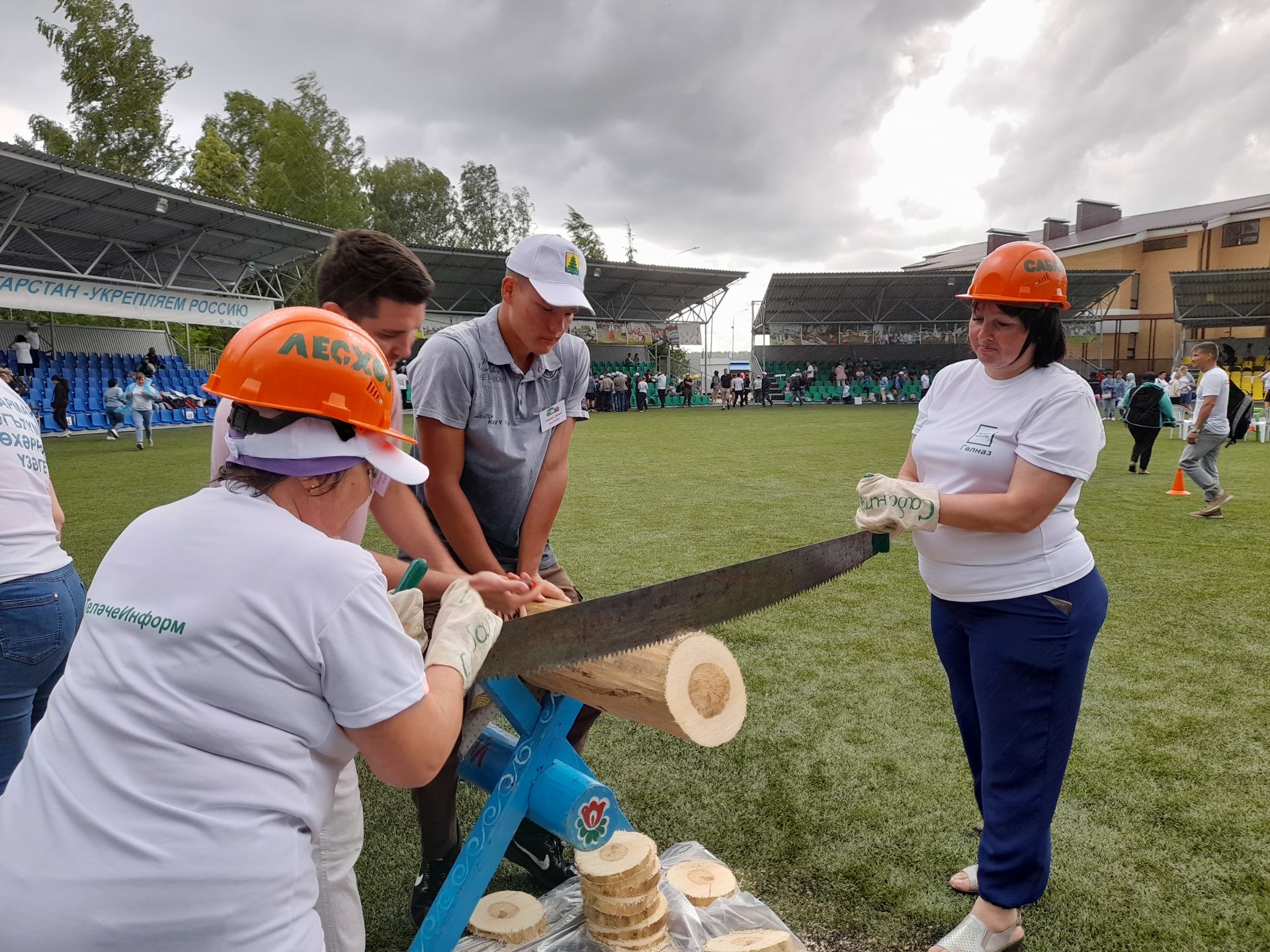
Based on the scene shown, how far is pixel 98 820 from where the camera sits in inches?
47.1

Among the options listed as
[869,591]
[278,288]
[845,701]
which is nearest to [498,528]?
[845,701]

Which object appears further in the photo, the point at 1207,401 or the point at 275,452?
the point at 1207,401

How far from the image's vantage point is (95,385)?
75.8ft

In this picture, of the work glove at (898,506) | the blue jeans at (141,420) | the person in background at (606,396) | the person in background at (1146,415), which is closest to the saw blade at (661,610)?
the work glove at (898,506)

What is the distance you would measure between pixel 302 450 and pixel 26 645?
5.32 feet

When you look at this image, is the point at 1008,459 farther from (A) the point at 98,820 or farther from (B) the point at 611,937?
(A) the point at 98,820

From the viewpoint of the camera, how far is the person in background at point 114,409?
18.9 meters

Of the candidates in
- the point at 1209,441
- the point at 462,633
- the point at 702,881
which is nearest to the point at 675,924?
the point at 702,881

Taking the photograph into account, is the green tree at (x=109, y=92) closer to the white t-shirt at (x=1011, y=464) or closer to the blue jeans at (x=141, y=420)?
the blue jeans at (x=141, y=420)

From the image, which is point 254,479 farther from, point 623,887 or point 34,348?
point 34,348

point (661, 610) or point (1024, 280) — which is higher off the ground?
point (1024, 280)

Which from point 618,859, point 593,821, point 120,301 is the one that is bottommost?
point 618,859

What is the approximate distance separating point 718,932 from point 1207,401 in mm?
9885

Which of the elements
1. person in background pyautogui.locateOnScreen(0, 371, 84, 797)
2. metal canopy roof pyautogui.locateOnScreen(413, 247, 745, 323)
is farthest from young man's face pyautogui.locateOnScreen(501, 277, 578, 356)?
metal canopy roof pyautogui.locateOnScreen(413, 247, 745, 323)
